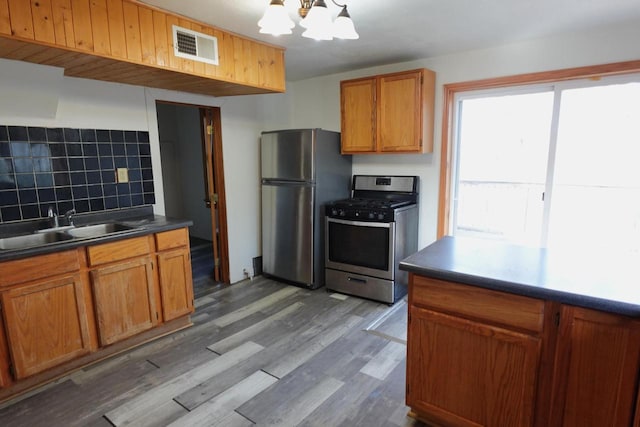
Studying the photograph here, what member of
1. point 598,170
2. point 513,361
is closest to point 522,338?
point 513,361

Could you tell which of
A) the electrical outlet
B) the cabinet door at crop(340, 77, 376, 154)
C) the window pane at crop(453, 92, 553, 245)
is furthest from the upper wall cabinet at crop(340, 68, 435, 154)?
the electrical outlet

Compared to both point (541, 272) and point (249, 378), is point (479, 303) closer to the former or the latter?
point (541, 272)

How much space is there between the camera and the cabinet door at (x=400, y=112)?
327 cm

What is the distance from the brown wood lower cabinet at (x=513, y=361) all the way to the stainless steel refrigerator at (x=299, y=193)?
202cm

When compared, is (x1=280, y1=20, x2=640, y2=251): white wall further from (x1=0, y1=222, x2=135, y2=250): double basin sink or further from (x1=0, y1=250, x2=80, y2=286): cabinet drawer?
(x1=0, y1=250, x2=80, y2=286): cabinet drawer

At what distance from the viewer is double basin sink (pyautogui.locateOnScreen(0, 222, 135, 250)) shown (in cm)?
238

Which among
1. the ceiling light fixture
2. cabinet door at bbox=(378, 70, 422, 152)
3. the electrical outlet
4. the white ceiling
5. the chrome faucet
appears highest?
the white ceiling

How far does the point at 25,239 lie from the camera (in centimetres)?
246

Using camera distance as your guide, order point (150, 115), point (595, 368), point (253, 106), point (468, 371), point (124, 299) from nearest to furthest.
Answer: point (595, 368) < point (468, 371) < point (124, 299) < point (150, 115) < point (253, 106)

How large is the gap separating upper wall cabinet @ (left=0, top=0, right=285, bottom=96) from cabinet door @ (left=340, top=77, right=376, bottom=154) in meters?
0.89

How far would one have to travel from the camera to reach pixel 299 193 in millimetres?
3688

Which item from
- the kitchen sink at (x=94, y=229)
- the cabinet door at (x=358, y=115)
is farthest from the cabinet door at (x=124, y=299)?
the cabinet door at (x=358, y=115)

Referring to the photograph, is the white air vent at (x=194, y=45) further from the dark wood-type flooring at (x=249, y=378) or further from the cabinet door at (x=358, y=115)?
the dark wood-type flooring at (x=249, y=378)

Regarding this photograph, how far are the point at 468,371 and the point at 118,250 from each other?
7.58 ft
